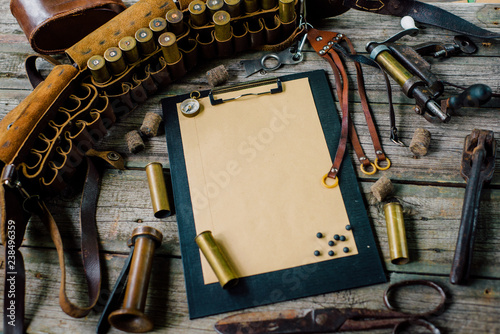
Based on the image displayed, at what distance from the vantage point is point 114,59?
2.11 meters

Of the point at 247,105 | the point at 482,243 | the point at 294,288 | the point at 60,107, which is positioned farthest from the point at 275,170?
the point at 60,107

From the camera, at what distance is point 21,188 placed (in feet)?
6.10

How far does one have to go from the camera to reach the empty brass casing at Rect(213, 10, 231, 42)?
2193 millimetres

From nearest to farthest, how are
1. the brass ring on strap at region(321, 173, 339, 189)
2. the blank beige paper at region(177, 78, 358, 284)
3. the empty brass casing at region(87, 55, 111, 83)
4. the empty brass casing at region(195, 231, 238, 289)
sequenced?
the empty brass casing at region(195, 231, 238, 289)
the blank beige paper at region(177, 78, 358, 284)
the brass ring on strap at region(321, 173, 339, 189)
the empty brass casing at region(87, 55, 111, 83)

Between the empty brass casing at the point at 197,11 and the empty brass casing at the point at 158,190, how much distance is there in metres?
0.78

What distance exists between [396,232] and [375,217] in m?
0.13

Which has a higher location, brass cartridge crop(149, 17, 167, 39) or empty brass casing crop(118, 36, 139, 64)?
brass cartridge crop(149, 17, 167, 39)

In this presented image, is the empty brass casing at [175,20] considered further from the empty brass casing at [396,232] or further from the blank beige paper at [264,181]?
the empty brass casing at [396,232]

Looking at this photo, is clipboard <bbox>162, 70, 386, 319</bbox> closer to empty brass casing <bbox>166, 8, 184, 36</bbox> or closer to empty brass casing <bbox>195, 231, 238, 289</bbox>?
empty brass casing <bbox>195, 231, 238, 289</bbox>

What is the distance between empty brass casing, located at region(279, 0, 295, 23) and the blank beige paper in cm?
34

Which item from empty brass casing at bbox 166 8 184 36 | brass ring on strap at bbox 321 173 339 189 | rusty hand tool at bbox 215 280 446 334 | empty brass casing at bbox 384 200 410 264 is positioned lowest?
rusty hand tool at bbox 215 280 446 334

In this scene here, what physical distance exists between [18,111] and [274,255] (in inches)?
52.8

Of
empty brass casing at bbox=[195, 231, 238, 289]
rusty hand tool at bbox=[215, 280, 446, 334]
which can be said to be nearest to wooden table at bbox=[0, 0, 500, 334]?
rusty hand tool at bbox=[215, 280, 446, 334]

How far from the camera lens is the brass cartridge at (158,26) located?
2180mm
